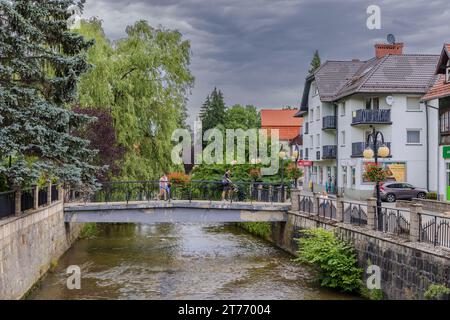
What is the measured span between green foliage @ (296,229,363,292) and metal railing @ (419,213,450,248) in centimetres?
358

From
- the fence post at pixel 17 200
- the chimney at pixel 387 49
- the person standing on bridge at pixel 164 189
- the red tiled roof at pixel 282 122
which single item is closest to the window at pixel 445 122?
the person standing on bridge at pixel 164 189

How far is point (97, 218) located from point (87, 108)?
6.37 metres

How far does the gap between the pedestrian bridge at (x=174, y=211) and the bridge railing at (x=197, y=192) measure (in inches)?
35.1

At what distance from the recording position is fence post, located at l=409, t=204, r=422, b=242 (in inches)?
641

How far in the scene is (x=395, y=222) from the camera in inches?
703

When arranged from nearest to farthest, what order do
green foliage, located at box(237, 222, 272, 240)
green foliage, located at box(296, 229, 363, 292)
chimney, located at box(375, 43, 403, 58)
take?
1. green foliage, located at box(296, 229, 363, 292)
2. green foliage, located at box(237, 222, 272, 240)
3. chimney, located at box(375, 43, 403, 58)

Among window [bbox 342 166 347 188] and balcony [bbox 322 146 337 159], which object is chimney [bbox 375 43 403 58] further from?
window [bbox 342 166 347 188]

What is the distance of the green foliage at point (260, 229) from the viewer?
32713mm

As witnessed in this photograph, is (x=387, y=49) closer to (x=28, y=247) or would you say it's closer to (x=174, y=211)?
(x=174, y=211)

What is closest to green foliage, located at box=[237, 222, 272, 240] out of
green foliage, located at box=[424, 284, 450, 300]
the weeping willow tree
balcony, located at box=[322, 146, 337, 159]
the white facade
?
the weeping willow tree

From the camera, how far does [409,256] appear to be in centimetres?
1603

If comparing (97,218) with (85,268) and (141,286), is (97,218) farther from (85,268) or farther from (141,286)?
(141,286)
